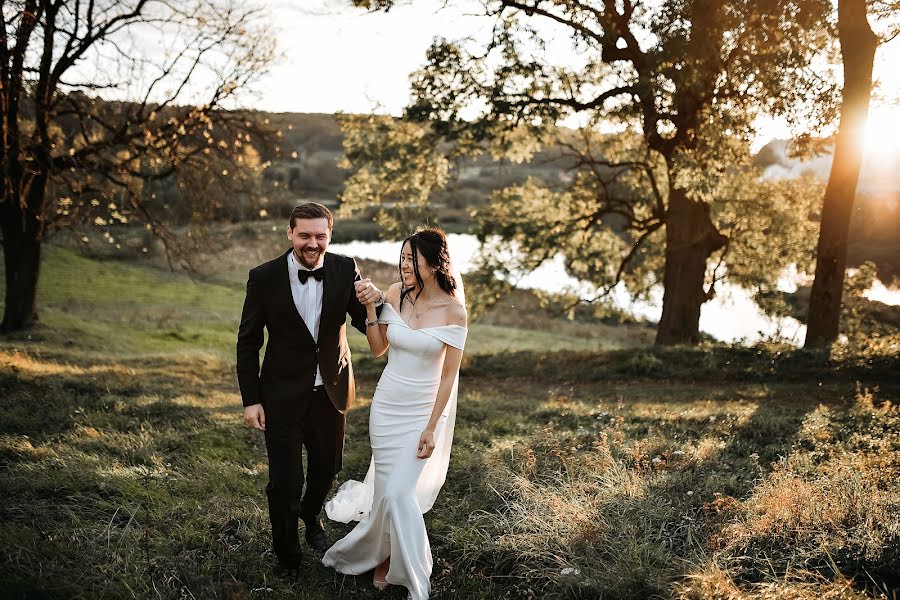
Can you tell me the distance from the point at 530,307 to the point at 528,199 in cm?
1517

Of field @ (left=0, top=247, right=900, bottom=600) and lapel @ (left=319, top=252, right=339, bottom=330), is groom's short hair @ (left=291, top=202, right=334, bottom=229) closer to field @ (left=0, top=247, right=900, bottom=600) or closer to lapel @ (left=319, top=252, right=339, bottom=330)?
lapel @ (left=319, top=252, right=339, bottom=330)

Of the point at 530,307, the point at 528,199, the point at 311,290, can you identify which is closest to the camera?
the point at 311,290

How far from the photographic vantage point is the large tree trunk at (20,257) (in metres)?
14.0

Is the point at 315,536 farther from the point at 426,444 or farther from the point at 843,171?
the point at 843,171

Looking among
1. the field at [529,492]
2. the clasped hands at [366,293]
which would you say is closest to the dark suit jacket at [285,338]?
the clasped hands at [366,293]

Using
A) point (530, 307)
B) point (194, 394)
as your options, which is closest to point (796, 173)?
point (530, 307)

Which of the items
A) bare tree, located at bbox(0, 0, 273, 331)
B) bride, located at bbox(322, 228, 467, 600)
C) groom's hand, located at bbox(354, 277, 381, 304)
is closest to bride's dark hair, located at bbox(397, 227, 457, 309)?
bride, located at bbox(322, 228, 467, 600)

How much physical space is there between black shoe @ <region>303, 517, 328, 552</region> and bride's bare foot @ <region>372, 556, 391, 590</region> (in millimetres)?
594

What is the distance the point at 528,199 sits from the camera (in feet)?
59.8

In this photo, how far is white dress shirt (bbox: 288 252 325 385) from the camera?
173 inches

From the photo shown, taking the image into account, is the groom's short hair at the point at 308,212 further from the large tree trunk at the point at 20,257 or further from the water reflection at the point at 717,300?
the large tree trunk at the point at 20,257

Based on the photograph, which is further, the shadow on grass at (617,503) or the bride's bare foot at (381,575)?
the bride's bare foot at (381,575)

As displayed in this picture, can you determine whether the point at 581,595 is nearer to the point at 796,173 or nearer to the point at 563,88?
the point at 563,88

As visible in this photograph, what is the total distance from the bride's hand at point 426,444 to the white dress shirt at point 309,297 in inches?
31.8
